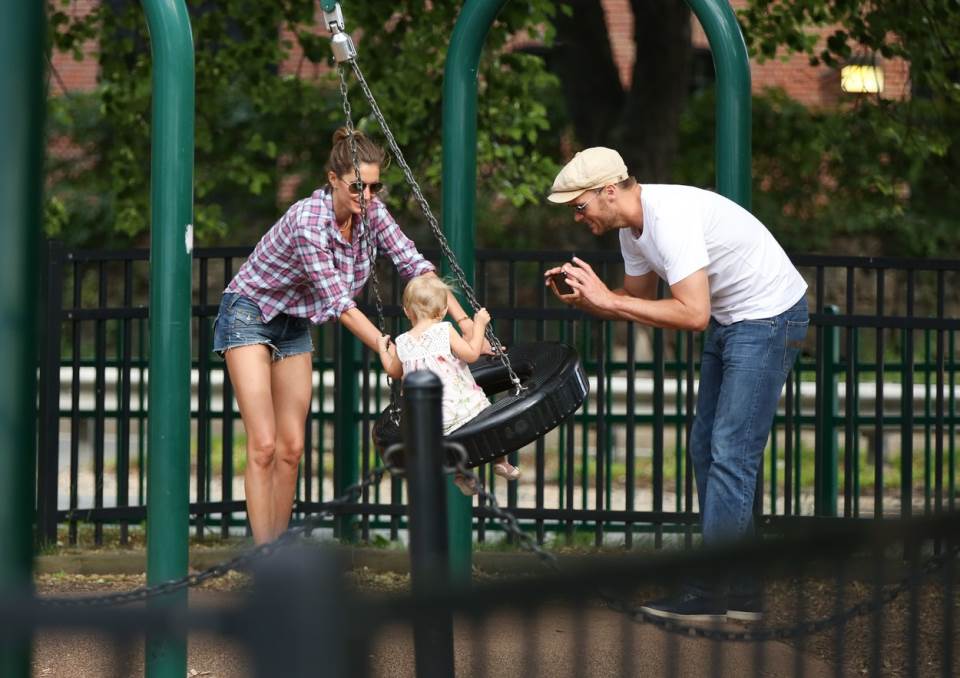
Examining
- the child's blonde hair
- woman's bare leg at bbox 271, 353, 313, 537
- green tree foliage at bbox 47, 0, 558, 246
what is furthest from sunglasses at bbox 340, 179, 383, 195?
green tree foliage at bbox 47, 0, 558, 246

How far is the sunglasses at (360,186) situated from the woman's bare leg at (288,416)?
2.26ft

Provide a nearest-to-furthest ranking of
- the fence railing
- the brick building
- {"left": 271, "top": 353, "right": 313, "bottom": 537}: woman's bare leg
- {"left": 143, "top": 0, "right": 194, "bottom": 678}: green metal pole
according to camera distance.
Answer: {"left": 143, "top": 0, "right": 194, "bottom": 678}: green metal pole
{"left": 271, "top": 353, "right": 313, "bottom": 537}: woman's bare leg
the fence railing
the brick building

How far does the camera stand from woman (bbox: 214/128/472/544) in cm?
442

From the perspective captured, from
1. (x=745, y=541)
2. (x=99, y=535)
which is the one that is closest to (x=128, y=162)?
(x=99, y=535)

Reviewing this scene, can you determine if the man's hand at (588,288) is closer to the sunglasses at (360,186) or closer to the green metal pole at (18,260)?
the sunglasses at (360,186)

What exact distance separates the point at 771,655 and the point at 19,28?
2.60 m

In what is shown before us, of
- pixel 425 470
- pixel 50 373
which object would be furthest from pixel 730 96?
pixel 50 373

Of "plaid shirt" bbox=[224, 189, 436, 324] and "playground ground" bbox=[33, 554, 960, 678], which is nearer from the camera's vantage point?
"playground ground" bbox=[33, 554, 960, 678]

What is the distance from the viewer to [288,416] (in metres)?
4.79

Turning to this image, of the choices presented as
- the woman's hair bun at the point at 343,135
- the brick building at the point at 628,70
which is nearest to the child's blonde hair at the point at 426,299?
the woman's hair bun at the point at 343,135

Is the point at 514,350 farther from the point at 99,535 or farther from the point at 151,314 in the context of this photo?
the point at 99,535

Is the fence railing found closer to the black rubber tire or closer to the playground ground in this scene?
the playground ground

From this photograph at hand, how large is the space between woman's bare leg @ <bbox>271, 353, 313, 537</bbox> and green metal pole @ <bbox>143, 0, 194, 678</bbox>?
99 centimetres

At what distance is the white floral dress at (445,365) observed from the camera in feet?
13.8
